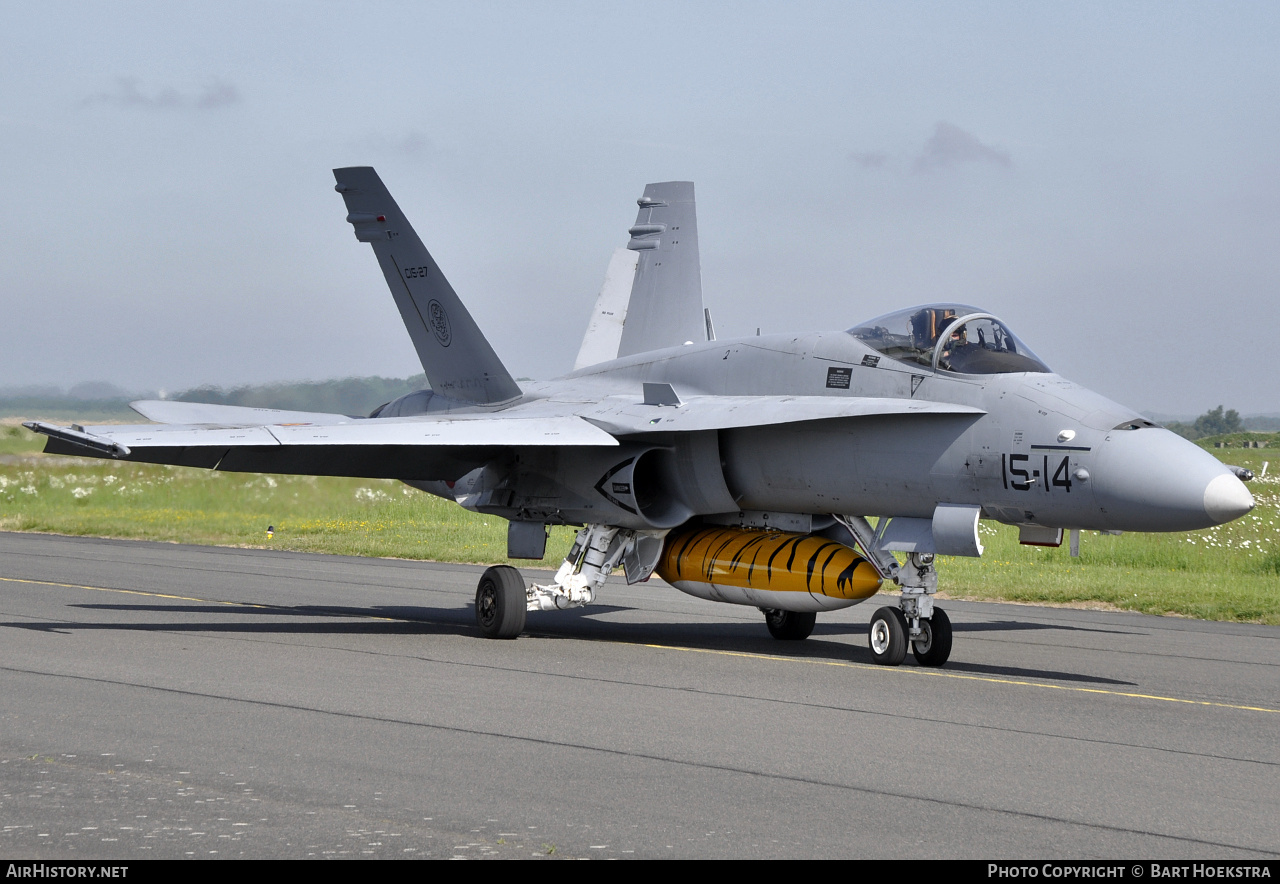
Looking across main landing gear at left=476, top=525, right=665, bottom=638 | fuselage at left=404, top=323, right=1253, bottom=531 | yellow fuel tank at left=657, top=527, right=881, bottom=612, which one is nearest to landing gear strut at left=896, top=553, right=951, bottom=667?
yellow fuel tank at left=657, top=527, right=881, bottom=612

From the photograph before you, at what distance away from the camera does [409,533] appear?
28.2 m

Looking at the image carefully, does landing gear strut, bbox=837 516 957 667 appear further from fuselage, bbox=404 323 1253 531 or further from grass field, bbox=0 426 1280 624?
grass field, bbox=0 426 1280 624

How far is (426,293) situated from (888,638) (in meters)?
7.63

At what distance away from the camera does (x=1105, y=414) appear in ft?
33.7

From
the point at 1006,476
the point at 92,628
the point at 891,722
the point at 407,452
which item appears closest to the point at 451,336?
the point at 407,452

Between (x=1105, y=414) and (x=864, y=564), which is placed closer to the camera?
(x=1105, y=414)

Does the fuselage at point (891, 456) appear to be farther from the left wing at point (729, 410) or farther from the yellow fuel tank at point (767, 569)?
the yellow fuel tank at point (767, 569)

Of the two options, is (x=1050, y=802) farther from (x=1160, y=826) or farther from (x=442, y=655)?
(x=442, y=655)

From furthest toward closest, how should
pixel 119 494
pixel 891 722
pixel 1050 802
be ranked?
pixel 119 494 → pixel 891 722 → pixel 1050 802

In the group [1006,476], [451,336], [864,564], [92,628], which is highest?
[451,336]

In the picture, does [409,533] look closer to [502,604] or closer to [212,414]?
[212,414]

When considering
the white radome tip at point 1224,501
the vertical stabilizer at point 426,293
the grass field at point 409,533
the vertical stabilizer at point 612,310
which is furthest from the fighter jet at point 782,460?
the grass field at point 409,533

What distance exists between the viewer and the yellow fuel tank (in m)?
11.8
